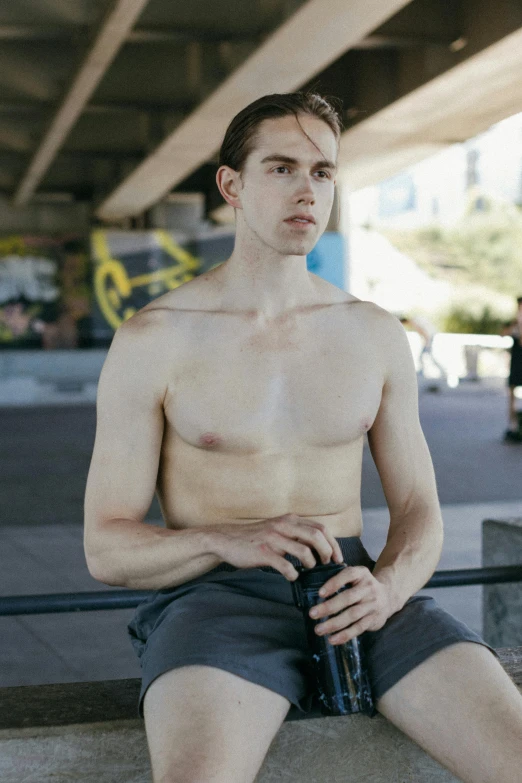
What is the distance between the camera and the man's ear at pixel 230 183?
2.49m

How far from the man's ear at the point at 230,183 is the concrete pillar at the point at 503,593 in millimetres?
2100

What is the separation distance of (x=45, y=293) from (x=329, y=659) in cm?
2821

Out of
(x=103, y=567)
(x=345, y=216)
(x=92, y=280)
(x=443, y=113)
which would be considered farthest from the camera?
(x=92, y=280)

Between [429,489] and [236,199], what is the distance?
892mm

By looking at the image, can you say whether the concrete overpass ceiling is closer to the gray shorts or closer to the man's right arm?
the man's right arm

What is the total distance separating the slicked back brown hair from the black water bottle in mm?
1023

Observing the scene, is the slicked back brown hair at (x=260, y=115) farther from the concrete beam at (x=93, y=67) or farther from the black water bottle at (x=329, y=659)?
the concrete beam at (x=93, y=67)

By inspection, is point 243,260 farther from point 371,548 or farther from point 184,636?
point 371,548

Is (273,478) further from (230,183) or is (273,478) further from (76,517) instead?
(76,517)

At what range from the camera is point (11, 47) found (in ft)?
46.6

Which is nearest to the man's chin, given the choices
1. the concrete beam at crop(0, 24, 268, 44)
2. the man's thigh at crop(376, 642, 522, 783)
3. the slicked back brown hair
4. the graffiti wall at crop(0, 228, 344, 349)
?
the slicked back brown hair

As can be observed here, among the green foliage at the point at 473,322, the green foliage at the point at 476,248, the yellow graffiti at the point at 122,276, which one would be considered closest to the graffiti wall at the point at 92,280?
the yellow graffiti at the point at 122,276

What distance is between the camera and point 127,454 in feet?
7.81

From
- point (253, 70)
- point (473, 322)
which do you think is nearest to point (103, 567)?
point (253, 70)
